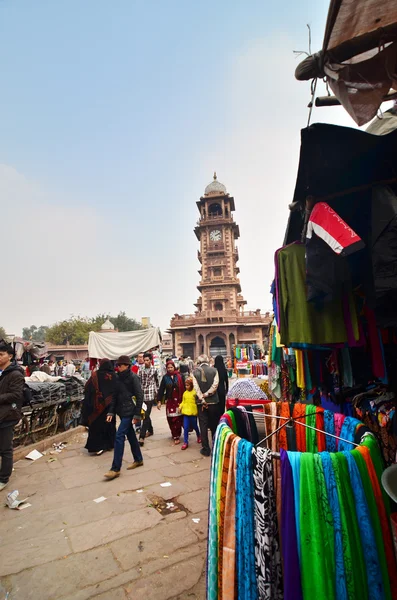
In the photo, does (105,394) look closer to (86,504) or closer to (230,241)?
(86,504)

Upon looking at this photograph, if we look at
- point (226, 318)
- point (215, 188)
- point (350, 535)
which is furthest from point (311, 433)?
point (215, 188)

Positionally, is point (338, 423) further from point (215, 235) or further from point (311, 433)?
point (215, 235)

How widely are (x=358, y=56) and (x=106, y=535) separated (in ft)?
A: 14.5

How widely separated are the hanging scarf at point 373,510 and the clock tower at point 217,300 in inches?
1289

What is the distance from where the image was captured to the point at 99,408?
575cm

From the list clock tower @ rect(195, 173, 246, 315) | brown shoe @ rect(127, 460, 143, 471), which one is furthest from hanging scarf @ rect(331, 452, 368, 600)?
clock tower @ rect(195, 173, 246, 315)

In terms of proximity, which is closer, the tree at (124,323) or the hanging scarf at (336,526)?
the hanging scarf at (336,526)

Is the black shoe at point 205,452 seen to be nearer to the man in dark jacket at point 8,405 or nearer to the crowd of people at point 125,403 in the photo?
the crowd of people at point 125,403

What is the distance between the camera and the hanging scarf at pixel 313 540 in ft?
3.64

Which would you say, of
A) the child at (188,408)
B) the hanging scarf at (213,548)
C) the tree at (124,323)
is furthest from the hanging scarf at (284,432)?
the tree at (124,323)

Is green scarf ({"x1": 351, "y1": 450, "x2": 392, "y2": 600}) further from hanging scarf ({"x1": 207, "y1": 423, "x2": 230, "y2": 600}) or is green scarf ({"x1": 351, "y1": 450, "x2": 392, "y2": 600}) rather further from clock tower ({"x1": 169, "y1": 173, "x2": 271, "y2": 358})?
clock tower ({"x1": 169, "y1": 173, "x2": 271, "y2": 358})

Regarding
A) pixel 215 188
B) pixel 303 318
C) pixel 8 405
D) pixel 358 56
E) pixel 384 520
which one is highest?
pixel 215 188

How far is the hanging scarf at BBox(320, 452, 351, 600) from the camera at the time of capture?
3.67 ft

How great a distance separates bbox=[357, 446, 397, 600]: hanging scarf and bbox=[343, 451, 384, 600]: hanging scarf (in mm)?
67
